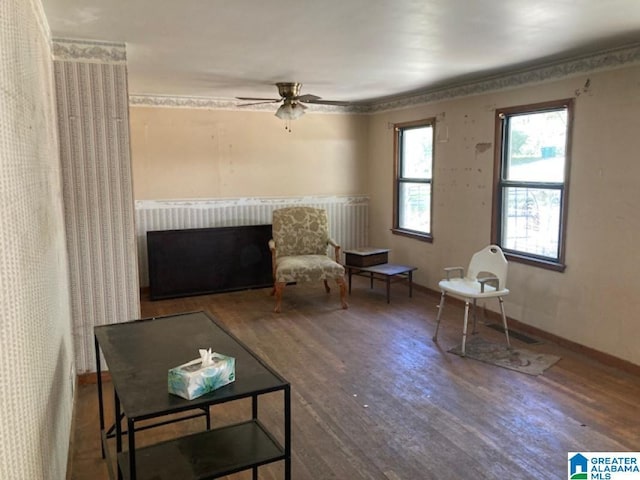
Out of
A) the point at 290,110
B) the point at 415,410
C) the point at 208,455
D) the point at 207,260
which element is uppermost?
the point at 290,110

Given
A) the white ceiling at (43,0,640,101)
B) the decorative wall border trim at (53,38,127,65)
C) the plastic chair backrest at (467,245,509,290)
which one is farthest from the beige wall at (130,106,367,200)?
the plastic chair backrest at (467,245,509,290)

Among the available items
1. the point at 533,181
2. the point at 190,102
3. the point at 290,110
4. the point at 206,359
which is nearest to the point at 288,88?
the point at 290,110

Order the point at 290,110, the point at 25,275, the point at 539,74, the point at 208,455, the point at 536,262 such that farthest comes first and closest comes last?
the point at 290,110 < the point at 536,262 < the point at 539,74 < the point at 208,455 < the point at 25,275

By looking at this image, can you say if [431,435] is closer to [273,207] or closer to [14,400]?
[14,400]

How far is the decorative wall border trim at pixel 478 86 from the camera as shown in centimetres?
365

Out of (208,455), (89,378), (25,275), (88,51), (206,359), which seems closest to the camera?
(25,275)

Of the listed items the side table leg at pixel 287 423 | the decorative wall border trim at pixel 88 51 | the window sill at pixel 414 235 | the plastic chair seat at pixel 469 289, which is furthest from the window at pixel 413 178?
the side table leg at pixel 287 423

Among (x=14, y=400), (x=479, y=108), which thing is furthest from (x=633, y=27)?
(x=14, y=400)

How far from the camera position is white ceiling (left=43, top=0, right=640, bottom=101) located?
8.50ft

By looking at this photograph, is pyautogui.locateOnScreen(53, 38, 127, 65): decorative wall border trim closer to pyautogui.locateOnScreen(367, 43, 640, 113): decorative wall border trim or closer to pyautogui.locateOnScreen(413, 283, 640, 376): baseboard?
pyautogui.locateOnScreen(367, 43, 640, 113): decorative wall border trim

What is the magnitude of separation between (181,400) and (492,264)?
3174 millimetres

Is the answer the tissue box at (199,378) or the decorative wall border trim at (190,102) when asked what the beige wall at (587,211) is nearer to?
the decorative wall border trim at (190,102)

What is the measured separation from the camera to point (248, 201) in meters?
6.36

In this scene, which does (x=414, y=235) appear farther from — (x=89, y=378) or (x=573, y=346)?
(x=89, y=378)
